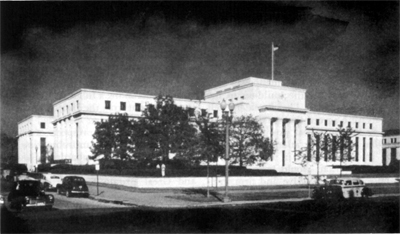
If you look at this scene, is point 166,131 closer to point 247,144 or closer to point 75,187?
point 247,144

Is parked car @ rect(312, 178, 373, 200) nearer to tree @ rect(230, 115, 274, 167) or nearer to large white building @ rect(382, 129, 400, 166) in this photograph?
tree @ rect(230, 115, 274, 167)

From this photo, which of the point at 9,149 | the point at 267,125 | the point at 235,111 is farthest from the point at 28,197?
the point at 9,149

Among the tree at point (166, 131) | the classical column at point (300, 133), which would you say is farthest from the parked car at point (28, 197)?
the classical column at point (300, 133)

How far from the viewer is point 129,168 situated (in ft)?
155

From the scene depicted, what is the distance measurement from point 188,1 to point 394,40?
1044 cm

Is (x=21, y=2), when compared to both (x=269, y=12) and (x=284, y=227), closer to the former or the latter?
(x=269, y=12)

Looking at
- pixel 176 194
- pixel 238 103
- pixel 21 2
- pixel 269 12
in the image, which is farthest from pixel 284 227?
pixel 238 103

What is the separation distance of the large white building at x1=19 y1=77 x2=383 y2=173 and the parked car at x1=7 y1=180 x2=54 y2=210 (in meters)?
48.5

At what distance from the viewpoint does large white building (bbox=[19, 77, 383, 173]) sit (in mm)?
68875

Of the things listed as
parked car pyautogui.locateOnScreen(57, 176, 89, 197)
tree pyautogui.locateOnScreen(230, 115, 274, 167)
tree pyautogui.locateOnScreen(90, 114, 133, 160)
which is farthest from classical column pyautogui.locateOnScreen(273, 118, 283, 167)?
parked car pyautogui.locateOnScreen(57, 176, 89, 197)

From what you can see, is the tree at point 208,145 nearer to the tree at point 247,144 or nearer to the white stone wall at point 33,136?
the tree at point 247,144

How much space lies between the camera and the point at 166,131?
4297 centimetres

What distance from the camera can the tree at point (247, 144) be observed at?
4943 centimetres

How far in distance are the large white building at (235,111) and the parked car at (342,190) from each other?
3346 centimetres
